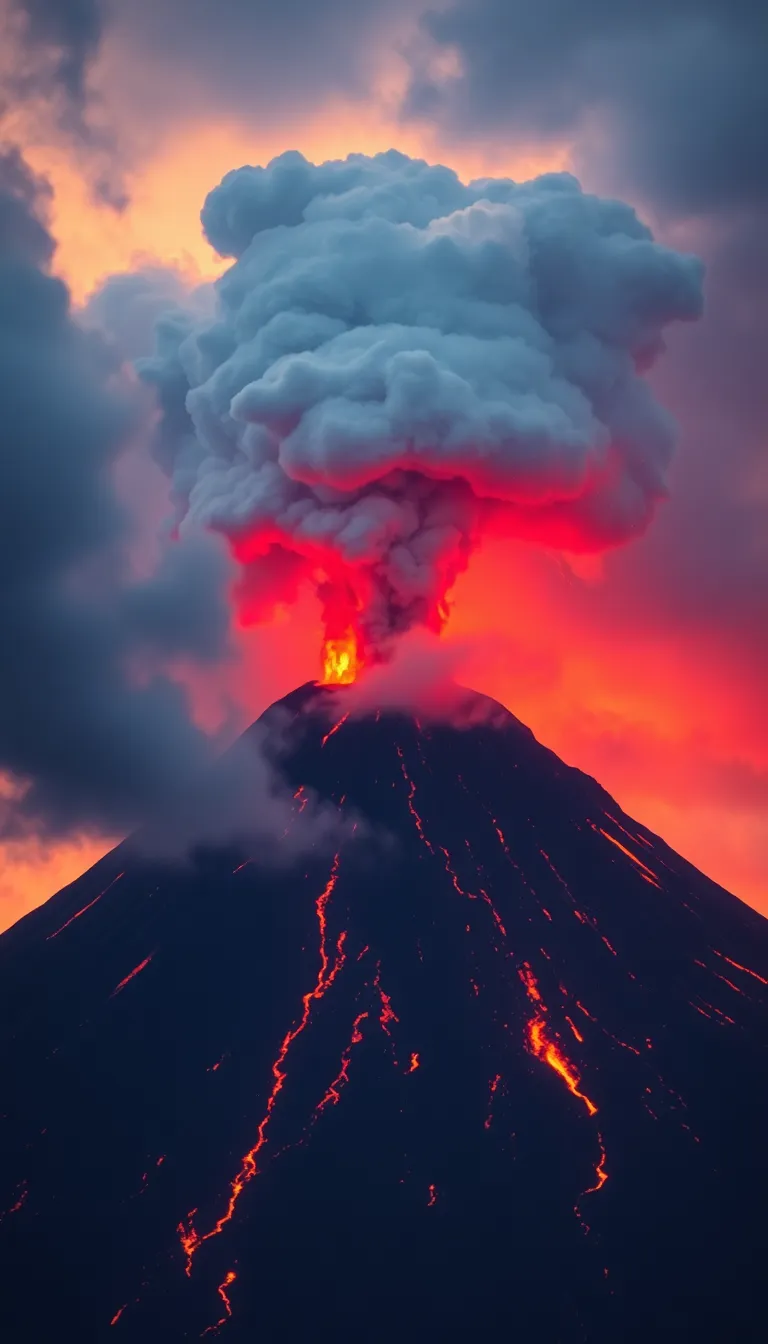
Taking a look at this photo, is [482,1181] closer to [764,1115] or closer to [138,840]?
[764,1115]

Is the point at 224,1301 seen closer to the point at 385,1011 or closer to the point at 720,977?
the point at 385,1011

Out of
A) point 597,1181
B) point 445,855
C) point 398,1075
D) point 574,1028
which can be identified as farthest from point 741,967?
point 398,1075

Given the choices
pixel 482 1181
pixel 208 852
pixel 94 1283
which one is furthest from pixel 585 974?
pixel 94 1283

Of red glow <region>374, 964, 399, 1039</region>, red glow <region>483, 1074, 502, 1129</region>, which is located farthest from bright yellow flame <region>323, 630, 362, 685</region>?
red glow <region>483, 1074, 502, 1129</region>

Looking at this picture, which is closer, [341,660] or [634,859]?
[341,660]

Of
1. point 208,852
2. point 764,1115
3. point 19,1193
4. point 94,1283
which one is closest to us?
point 94,1283
